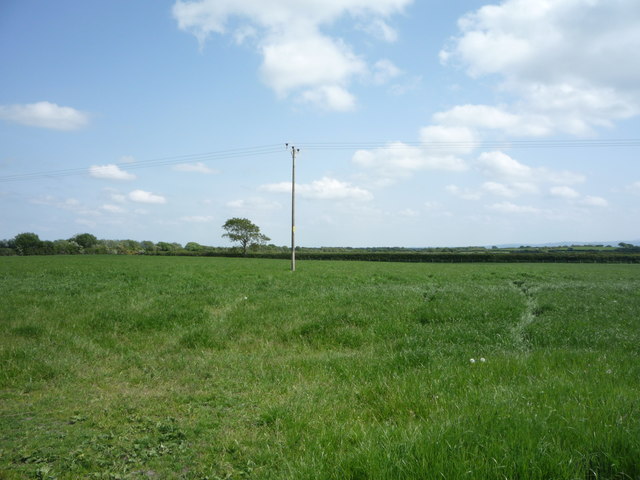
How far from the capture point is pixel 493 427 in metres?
4.07

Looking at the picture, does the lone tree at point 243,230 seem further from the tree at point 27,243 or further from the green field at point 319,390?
the green field at point 319,390

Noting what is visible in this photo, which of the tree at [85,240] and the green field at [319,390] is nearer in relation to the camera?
the green field at [319,390]

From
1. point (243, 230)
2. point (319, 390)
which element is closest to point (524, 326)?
point (319, 390)

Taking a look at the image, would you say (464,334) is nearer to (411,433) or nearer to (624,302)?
(411,433)

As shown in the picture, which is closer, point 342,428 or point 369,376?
point 342,428

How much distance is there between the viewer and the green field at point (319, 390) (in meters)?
3.79

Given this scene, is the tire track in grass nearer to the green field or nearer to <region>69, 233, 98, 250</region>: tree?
the green field

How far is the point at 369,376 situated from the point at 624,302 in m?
12.3

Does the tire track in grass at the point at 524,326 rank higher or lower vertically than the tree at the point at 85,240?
lower

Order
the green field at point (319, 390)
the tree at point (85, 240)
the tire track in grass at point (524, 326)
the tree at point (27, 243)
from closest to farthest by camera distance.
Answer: the green field at point (319, 390)
the tire track in grass at point (524, 326)
the tree at point (27, 243)
the tree at point (85, 240)

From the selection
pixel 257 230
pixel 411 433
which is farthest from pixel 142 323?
pixel 257 230

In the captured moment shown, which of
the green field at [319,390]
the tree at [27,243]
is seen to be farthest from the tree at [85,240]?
the green field at [319,390]

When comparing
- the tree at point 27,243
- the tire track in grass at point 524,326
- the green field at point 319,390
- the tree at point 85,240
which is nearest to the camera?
the green field at point 319,390

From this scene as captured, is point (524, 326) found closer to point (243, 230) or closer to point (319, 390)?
point (319, 390)
